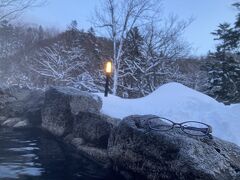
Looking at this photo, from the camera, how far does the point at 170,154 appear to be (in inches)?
252

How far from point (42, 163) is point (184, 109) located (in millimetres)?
3713

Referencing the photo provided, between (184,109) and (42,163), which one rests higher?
(184,109)

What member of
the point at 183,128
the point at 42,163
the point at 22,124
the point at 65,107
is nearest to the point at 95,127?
the point at 42,163

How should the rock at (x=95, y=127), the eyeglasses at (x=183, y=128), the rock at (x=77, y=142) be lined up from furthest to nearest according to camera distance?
the rock at (x=77, y=142) → the rock at (x=95, y=127) → the eyeglasses at (x=183, y=128)

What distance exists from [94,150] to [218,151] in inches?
132

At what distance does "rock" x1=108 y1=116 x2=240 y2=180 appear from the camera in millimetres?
5935

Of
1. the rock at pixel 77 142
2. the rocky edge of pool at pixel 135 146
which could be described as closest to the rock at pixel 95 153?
the rocky edge of pool at pixel 135 146

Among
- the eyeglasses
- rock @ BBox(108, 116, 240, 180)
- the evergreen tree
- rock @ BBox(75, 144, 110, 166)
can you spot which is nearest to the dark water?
rock @ BBox(75, 144, 110, 166)

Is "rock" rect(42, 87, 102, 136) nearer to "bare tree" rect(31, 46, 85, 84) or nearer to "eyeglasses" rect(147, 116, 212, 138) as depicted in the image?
"eyeglasses" rect(147, 116, 212, 138)

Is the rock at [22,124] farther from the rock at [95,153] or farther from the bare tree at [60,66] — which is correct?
the bare tree at [60,66]

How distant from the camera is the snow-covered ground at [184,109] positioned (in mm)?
8383

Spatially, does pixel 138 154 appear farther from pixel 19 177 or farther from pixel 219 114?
pixel 219 114

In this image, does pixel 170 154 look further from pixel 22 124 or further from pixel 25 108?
pixel 25 108

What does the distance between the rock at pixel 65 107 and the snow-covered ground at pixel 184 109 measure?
0.49 m
